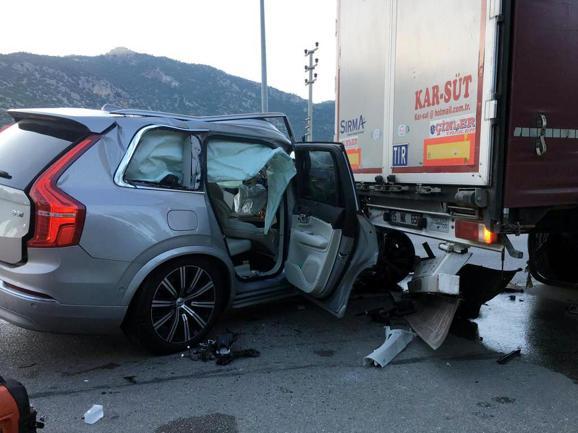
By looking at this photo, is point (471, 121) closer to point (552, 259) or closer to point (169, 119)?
point (169, 119)

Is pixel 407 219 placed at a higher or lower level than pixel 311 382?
higher

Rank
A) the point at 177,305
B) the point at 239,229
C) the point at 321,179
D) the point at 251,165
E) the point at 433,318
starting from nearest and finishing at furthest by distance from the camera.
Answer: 1. the point at 177,305
2. the point at 433,318
3. the point at 251,165
4. the point at 321,179
5. the point at 239,229

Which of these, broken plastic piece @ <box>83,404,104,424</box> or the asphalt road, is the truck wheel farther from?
broken plastic piece @ <box>83,404,104,424</box>

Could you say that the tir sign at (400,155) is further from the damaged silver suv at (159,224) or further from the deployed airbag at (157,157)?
the deployed airbag at (157,157)

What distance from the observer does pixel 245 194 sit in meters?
5.16

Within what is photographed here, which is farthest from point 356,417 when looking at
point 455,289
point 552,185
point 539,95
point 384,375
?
point 539,95

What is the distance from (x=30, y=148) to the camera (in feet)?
11.1

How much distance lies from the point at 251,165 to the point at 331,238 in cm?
98

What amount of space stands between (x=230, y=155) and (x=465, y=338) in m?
2.64

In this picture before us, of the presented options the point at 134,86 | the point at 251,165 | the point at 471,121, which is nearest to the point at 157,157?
the point at 251,165

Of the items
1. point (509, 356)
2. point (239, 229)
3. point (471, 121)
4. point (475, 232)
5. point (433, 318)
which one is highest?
point (471, 121)

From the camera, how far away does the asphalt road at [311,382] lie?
9.29 feet

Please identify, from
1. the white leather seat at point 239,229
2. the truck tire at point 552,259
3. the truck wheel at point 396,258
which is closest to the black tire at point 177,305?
the white leather seat at point 239,229

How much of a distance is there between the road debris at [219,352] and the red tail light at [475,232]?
187 cm
